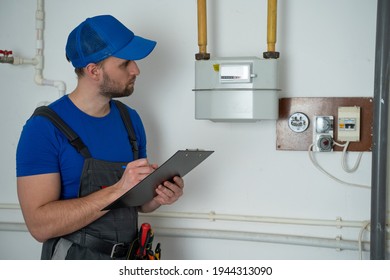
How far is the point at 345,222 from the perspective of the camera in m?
1.68

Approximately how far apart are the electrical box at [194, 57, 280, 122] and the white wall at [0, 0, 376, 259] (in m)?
0.17

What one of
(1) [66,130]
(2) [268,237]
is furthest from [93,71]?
(2) [268,237]

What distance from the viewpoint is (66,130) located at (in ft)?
4.45

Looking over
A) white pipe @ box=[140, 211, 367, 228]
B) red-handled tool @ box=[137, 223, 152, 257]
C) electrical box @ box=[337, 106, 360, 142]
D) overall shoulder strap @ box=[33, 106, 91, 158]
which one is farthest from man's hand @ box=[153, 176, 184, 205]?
electrical box @ box=[337, 106, 360, 142]

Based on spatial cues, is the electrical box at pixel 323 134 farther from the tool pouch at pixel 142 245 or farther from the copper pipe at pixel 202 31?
the tool pouch at pixel 142 245

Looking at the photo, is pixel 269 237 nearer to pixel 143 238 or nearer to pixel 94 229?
pixel 143 238

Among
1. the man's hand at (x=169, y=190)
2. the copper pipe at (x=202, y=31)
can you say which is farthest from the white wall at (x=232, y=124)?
the man's hand at (x=169, y=190)

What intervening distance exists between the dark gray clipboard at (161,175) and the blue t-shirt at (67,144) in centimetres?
16

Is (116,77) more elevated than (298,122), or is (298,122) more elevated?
(116,77)

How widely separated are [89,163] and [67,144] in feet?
0.28

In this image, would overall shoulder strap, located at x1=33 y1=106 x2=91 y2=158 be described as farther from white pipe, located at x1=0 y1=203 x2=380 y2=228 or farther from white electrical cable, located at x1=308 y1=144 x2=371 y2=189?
white electrical cable, located at x1=308 y1=144 x2=371 y2=189

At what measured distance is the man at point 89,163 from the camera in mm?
1314
